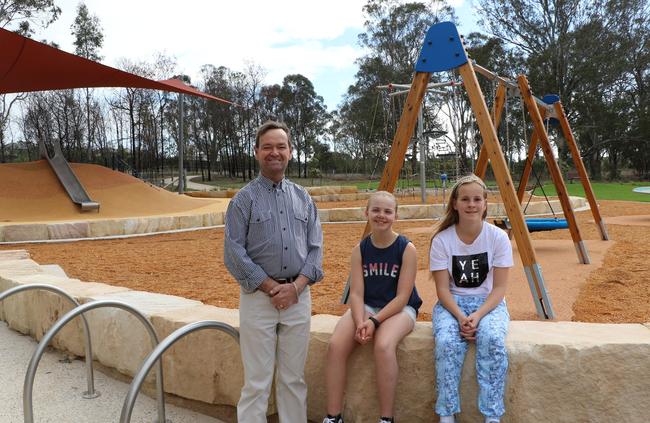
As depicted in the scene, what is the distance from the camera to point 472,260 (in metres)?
2.38

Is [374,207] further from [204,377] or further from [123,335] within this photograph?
[123,335]

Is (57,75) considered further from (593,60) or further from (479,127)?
(593,60)

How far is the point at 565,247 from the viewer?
7.17 metres

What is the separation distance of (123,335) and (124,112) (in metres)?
34.4

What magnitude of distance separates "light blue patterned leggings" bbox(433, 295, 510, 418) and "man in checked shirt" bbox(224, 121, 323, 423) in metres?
0.57

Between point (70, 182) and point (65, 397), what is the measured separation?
11.8 meters

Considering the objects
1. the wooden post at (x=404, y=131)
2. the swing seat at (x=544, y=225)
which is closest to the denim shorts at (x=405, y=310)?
the wooden post at (x=404, y=131)

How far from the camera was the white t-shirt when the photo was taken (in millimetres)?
2350

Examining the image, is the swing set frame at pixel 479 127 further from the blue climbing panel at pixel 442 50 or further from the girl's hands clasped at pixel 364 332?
the girl's hands clasped at pixel 364 332

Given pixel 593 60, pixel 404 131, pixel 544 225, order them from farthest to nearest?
pixel 593 60
pixel 544 225
pixel 404 131

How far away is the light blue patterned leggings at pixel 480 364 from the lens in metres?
1.96

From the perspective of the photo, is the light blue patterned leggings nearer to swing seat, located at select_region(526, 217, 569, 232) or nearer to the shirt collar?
the shirt collar

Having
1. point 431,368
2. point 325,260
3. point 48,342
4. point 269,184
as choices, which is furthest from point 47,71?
point 431,368

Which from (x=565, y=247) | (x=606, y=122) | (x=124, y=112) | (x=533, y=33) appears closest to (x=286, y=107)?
(x=124, y=112)
